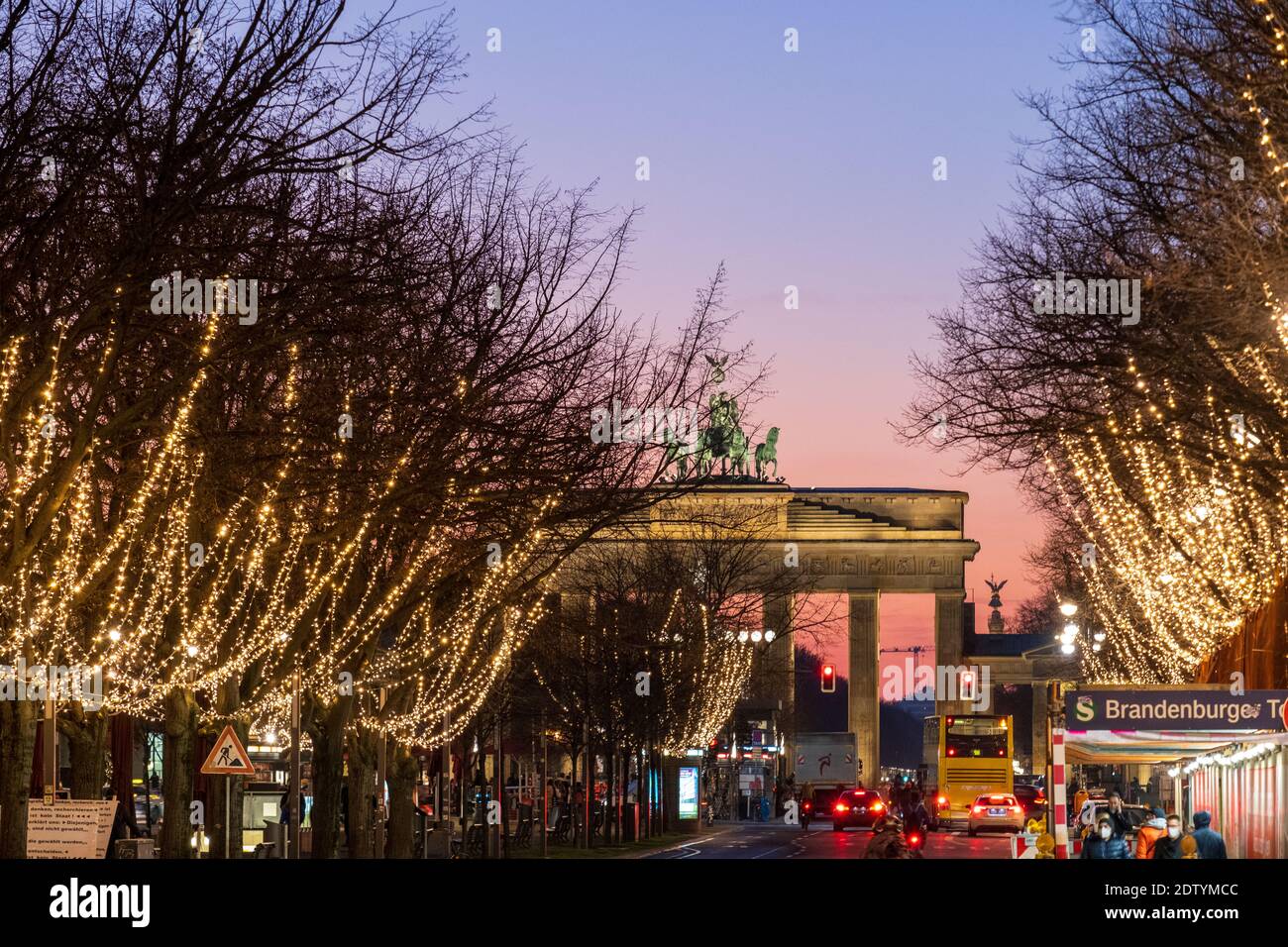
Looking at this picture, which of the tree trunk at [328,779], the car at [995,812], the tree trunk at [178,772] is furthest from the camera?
the car at [995,812]

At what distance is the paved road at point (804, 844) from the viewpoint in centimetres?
5049

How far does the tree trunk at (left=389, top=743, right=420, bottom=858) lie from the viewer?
39875mm

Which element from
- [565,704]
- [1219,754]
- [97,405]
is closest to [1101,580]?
[565,704]

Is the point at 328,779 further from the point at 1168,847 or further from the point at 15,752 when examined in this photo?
the point at 1168,847

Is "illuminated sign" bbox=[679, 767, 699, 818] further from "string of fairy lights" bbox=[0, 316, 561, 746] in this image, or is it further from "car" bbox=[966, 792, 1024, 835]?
"string of fairy lights" bbox=[0, 316, 561, 746]

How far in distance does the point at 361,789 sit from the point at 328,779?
2.89 meters

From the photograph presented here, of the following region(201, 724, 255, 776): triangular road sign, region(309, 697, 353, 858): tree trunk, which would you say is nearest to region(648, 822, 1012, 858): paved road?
region(309, 697, 353, 858): tree trunk

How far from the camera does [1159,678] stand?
68.2m

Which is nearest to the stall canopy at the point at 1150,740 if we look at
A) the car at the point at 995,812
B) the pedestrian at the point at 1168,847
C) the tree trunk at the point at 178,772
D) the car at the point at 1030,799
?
the pedestrian at the point at 1168,847

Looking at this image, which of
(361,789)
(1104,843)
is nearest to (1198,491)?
(1104,843)

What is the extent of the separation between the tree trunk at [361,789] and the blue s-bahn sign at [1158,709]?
14.4 meters

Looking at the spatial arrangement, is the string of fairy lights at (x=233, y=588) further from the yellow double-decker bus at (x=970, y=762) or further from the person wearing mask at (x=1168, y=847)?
the yellow double-decker bus at (x=970, y=762)

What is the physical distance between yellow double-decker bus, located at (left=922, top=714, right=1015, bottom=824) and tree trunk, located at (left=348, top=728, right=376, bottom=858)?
1323 inches
